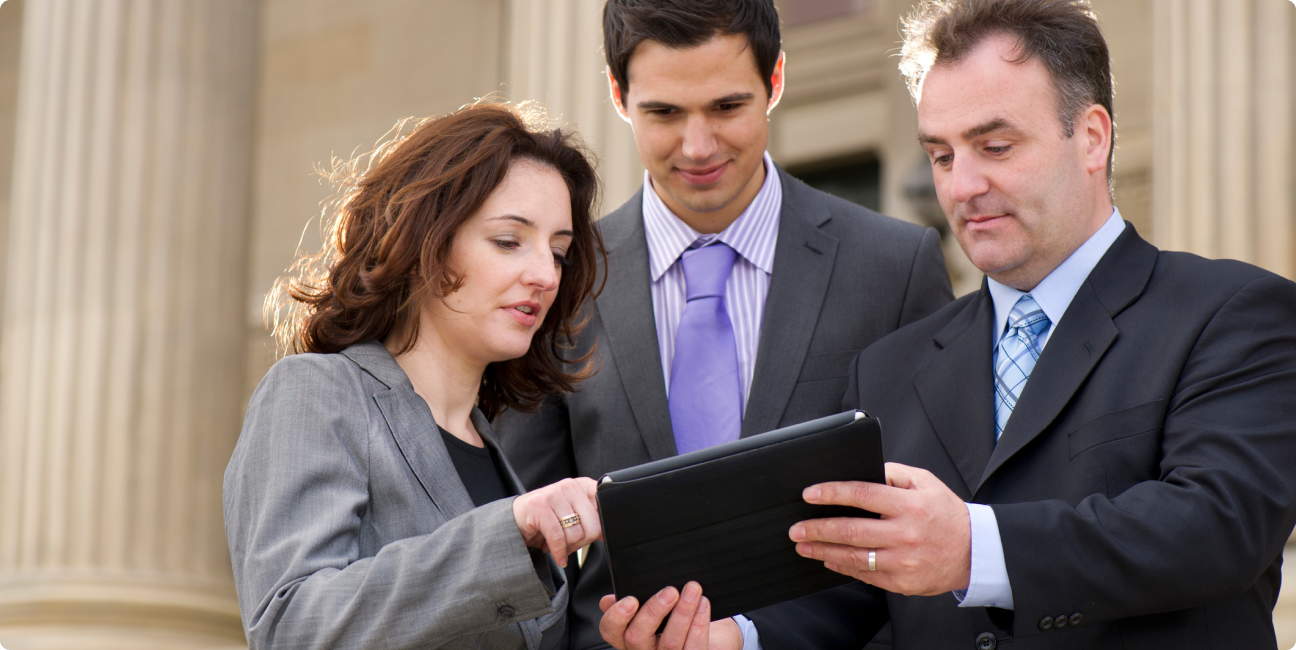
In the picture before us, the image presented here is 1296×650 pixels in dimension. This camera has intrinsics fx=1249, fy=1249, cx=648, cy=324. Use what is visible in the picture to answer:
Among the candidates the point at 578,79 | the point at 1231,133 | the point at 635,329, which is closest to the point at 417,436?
the point at 635,329

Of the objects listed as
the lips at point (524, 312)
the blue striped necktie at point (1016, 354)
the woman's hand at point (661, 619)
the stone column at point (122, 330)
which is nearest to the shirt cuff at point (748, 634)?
the woman's hand at point (661, 619)

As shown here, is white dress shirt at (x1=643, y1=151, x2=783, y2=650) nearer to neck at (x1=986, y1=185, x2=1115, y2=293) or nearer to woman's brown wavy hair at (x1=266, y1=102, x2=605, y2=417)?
woman's brown wavy hair at (x1=266, y1=102, x2=605, y2=417)

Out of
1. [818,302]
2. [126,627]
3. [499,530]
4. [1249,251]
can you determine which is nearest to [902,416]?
[818,302]

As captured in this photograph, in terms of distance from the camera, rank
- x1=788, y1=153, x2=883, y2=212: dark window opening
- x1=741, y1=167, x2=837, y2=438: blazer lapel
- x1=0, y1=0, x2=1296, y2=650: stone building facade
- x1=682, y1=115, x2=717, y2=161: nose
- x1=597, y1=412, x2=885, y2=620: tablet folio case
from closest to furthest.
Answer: x1=597, y1=412, x2=885, y2=620: tablet folio case < x1=741, y1=167, x2=837, y2=438: blazer lapel < x1=682, y1=115, x2=717, y2=161: nose < x1=0, y1=0, x2=1296, y2=650: stone building facade < x1=788, y1=153, x2=883, y2=212: dark window opening

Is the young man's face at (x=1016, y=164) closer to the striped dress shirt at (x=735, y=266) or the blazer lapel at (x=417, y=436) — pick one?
the striped dress shirt at (x=735, y=266)

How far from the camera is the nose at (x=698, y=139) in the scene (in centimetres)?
319

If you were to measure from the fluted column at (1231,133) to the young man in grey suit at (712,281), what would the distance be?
223 centimetres

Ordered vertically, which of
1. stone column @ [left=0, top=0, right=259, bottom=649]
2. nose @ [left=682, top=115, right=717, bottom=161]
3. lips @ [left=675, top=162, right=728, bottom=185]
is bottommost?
stone column @ [left=0, top=0, right=259, bottom=649]

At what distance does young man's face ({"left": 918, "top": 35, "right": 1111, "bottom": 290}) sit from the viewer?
98.7 inches

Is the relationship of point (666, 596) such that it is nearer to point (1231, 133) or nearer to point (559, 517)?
point (559, 517)

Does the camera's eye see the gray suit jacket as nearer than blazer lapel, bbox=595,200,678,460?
Yes

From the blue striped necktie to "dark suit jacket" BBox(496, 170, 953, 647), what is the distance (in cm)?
62

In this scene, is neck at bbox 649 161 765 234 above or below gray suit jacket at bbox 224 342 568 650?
above

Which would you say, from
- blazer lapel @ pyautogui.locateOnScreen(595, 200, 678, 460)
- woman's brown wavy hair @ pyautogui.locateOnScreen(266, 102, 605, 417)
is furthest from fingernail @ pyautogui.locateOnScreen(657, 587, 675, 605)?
blazer lapel @ pyautogui.locateOnScreen(595, 200, 678, 460)
